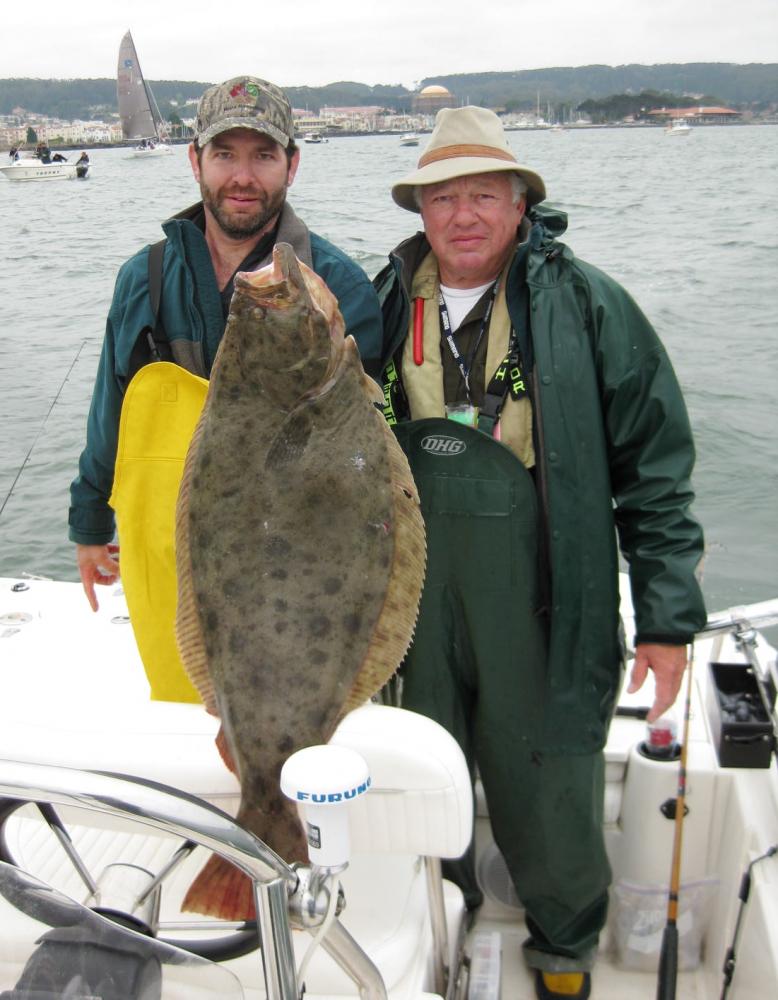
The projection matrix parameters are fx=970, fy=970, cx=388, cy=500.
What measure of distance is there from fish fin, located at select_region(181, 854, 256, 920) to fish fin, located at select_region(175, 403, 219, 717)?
0.35 m

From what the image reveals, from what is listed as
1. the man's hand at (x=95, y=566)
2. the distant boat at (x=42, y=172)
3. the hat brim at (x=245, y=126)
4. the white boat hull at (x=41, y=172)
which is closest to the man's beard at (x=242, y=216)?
the hat brim at (x=245, y=126)

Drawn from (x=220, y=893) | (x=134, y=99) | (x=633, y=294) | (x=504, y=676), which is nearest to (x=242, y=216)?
(x=504, y=676)

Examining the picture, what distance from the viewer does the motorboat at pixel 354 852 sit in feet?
4.61

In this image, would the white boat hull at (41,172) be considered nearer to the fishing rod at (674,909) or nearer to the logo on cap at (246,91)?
the logo on cap at (246,91)

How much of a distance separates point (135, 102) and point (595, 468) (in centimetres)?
7614

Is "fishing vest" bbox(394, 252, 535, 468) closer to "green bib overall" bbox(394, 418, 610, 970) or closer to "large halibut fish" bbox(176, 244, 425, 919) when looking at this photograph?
"green bib overall" bbox(394, 418, 610, 970)

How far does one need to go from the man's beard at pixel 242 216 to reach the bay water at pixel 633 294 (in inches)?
57.4

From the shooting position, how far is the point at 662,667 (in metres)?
2.58

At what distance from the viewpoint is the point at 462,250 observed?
8.77ft

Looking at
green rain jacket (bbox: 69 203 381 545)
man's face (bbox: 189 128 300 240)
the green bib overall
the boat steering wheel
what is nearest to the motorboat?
the boat steering wheel

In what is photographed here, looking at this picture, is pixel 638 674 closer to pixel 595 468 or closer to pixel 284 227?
pixel 595 468

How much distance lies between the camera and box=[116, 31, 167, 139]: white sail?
6706 centimetres

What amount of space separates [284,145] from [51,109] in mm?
99850

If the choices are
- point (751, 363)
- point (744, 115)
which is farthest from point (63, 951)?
point (744, 115)
